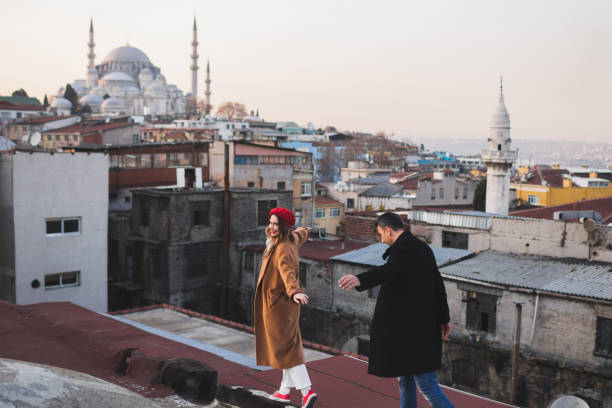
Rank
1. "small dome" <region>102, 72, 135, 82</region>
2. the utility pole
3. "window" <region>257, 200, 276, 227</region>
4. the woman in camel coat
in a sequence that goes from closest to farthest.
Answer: the woman in camel coat
the utility pole
"window" <region>257, 200, 276, 227</region>
"small dome" <region>102, 72, 135, 82</region>

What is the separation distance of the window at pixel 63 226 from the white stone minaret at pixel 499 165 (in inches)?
964

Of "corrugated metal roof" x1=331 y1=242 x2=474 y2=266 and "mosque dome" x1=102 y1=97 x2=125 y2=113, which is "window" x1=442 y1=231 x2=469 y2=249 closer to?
"corrugated metal roof" x1=331 y1=242 x2=474 y2=266

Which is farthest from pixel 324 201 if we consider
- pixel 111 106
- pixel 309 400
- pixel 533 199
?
pixel 111 106

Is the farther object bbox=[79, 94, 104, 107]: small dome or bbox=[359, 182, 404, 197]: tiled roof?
bbox=[79, 94, 104, 107]: small dome

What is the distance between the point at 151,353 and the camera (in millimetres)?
7070

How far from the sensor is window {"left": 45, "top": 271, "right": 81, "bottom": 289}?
772 inches

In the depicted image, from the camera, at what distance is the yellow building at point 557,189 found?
1775 inches

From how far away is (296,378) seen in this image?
541 cm

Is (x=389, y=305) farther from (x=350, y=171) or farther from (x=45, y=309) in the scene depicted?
(x=350, y=171)

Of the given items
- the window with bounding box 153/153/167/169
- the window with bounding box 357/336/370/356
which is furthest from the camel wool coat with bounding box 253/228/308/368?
the window with bounding box 153/153/167/169

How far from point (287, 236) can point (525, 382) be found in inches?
499

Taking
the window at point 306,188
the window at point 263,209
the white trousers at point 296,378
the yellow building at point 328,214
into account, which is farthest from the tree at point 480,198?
the white trousers at point 296,378

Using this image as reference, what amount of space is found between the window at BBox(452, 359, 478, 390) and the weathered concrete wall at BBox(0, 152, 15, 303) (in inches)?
513

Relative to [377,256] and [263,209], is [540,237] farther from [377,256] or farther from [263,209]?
[263,209]
